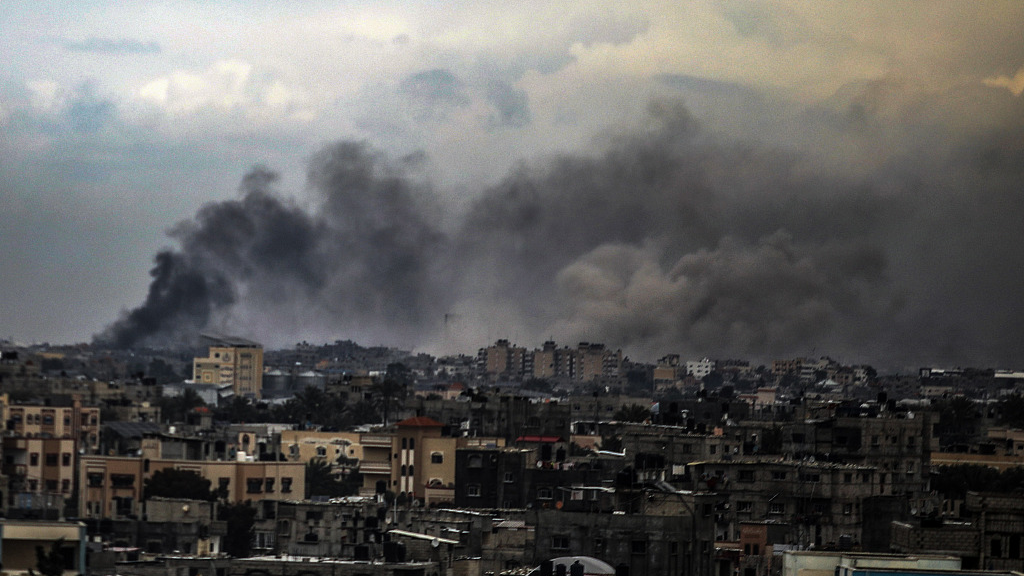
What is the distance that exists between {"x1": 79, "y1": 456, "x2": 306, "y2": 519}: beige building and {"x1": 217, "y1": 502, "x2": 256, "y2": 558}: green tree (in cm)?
241

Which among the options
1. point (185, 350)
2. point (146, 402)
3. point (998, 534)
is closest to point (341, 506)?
point (998, 534)

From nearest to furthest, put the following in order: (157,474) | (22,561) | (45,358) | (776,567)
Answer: (22,561)
(776,567)
(157,474)
(45,358)

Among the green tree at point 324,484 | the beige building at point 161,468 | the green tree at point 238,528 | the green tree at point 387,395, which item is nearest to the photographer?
the green tree at point 238,528

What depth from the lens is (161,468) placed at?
5609 centimetres

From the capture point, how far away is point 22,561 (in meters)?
25.4

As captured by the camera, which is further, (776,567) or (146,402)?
(146,402)

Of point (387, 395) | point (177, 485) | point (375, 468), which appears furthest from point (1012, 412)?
point (177, 485)

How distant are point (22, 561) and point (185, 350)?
168 metres

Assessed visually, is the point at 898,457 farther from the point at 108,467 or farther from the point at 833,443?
the point at 108,467

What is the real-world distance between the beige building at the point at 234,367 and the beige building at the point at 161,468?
107 m

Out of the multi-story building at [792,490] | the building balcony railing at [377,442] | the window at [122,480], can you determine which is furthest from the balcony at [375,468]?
the multi-story building at [792,490]

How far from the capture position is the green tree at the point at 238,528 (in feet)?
153

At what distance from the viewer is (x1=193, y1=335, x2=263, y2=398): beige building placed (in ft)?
559

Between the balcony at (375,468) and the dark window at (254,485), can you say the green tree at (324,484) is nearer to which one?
the balcony at (375,468)
